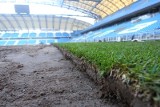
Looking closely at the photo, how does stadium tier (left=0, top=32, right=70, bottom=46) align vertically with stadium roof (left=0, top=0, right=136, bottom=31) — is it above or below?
below

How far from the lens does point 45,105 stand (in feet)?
9.97

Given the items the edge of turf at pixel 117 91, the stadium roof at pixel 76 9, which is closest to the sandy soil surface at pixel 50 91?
the edge of turf at pixel 117 91

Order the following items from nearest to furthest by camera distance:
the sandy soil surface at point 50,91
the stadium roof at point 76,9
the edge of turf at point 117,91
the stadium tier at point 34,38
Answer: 1. the edge of turf at point 117,91
2. the sandy soil surface at point 50,91
3. the stadium roof at point 76,9
4. the stadium tier at point 34,38

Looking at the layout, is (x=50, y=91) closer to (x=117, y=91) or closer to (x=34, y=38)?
(x=117, y=91)

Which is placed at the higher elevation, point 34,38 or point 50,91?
point 50,91

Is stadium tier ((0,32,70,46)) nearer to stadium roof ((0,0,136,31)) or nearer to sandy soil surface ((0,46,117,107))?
stadium roof ((0,0,136,31))

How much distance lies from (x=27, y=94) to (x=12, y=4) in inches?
1644

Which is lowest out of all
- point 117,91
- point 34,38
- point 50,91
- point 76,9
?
point 34,38

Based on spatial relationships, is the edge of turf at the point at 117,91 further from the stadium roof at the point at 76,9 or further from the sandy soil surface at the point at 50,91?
the stadium roof at the point at 76,9

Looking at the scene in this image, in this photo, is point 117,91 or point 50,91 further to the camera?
point 50,91

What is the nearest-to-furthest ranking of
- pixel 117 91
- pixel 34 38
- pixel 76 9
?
pixel 117 91, pixel 76 9, pixel 34 38

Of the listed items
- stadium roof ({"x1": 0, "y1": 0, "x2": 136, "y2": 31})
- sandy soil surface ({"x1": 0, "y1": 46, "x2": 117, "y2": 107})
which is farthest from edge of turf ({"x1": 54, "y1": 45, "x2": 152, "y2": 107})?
stadium roof ({"x1": 0, "y1": 0, "x2": 136, "y2": 31})

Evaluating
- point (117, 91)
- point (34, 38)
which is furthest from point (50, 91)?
point (34, 38)

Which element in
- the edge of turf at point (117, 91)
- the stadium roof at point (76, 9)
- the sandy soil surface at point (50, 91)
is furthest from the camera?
the stadium roof at point (76, 9)
